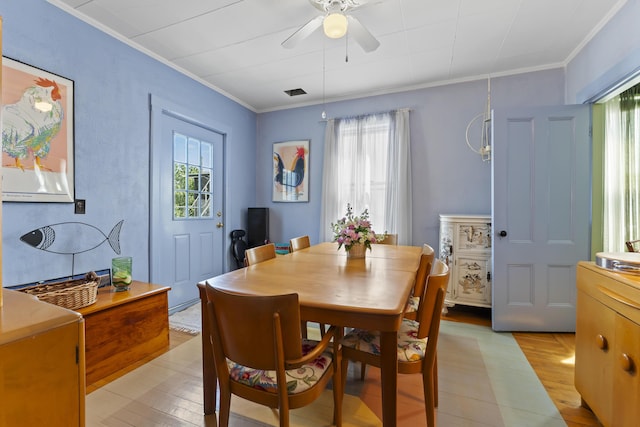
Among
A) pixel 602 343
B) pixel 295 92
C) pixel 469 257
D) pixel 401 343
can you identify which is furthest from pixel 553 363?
pixel 295 92

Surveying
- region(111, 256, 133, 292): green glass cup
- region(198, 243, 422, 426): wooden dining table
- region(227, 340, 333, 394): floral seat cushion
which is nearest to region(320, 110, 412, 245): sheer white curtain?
region(198, 243, 422, 426): wooden dining table

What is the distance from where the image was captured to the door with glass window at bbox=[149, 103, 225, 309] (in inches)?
118

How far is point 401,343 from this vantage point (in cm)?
149

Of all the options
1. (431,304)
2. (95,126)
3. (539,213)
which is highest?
(95,126)

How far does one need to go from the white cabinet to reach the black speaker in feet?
7.97

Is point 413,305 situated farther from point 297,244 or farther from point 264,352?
point 264,352

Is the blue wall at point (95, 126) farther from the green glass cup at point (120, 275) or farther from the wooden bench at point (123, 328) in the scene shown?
the wooden bench at point (123, 328)

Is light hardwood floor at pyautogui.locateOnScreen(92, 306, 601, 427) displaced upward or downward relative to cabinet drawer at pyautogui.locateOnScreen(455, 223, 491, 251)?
downward

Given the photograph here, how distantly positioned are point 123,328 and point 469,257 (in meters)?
3.10

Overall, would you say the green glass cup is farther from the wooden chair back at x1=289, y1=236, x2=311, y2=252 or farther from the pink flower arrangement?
the pink flower arrangement

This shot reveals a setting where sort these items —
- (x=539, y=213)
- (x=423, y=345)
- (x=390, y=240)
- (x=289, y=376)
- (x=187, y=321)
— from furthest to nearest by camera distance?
1. (x=390, y=240)
2. (x=187, y=321)
3. (x=539, y=213)
4. (x=423, y=345)
5. (x=289, y=376)

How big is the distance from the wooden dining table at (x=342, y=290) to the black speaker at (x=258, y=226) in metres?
2.12

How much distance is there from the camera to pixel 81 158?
2328 millimetres

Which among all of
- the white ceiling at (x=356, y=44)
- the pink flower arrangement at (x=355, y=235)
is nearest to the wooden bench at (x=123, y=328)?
the pink flower arrangement at (x=355, y=235)
